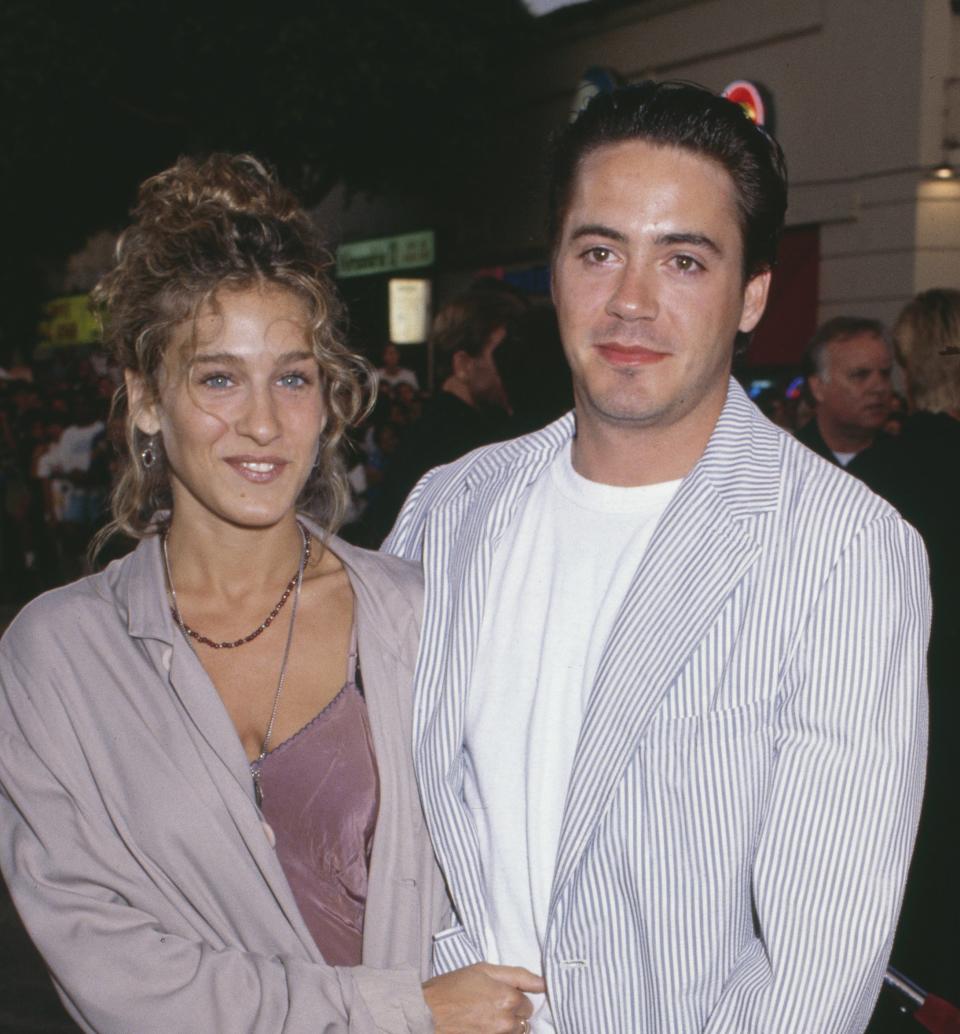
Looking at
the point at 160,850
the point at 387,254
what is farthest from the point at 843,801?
the point at 387,254

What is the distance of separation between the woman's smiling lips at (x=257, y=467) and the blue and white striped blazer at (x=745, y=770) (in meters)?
0.62

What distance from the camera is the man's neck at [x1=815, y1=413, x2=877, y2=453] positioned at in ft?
18.6

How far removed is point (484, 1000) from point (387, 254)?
19909mm

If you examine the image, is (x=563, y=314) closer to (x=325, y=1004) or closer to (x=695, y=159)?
(x=695, y=159)

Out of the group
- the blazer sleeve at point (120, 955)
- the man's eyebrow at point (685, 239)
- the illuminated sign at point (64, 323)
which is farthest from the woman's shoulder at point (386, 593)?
the illuminated sign at point (64, 323)

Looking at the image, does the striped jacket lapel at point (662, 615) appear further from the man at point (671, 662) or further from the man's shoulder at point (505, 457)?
the man's shoulder at point (505, 457)

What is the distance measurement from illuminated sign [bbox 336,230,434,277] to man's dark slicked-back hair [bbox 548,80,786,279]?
17695 millimetres

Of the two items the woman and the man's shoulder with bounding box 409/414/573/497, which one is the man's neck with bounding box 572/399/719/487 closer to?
the man's shoulder with bounding box 409/414/573/497

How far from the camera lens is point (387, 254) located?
841 inches

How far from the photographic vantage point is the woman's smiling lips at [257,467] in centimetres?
251

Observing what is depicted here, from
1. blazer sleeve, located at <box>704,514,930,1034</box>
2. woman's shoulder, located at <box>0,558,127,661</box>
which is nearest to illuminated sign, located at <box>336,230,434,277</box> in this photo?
woman's shoulder, located at <box>0,558,127,661</box>

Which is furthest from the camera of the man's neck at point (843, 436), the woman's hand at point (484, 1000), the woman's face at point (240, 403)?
the man's neck at point (843, 436)

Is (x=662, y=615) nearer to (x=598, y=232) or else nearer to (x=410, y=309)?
(x=598, y=232)

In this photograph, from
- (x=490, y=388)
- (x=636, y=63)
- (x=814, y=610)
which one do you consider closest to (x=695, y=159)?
(x=814, y=610)
